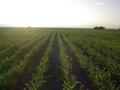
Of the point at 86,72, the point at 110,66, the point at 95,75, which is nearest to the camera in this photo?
the point at 95,75

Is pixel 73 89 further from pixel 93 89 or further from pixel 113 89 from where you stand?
pixel 113 89

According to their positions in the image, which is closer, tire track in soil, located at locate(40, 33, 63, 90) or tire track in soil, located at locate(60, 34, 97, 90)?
tire track in soil, located at locate(60, 34, 97, 90)

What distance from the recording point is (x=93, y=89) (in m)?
7.87

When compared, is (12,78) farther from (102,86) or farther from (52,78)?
(102,86)

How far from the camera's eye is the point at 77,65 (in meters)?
12.0

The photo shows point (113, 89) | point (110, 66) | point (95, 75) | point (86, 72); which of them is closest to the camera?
point (113, 89)

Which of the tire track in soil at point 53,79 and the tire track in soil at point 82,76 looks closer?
the tire track in soil at point 82,76

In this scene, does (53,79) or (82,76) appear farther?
(82,76)

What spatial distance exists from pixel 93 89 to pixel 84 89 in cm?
35

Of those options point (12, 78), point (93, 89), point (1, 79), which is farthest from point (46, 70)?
point (93, 89)

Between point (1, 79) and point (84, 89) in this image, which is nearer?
point (84, 89)

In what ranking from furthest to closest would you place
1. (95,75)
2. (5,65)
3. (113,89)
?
(5,65) < (95,75) < (113,89)

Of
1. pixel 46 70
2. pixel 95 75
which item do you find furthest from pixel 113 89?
pixel 46 70

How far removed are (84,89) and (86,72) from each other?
8.11 feet
